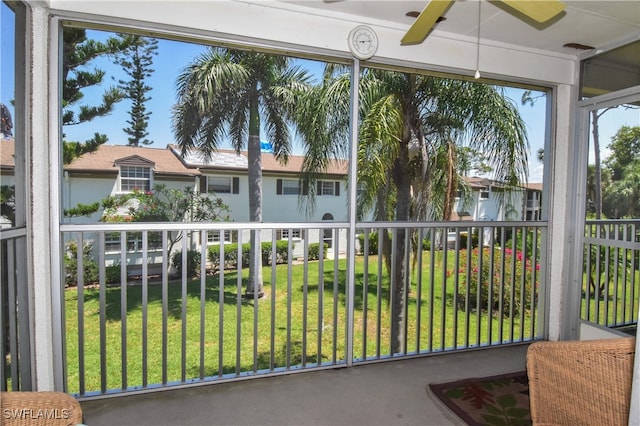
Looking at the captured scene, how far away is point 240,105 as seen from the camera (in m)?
2.43

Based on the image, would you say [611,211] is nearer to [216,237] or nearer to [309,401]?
[309,401]

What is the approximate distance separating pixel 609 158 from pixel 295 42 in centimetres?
243

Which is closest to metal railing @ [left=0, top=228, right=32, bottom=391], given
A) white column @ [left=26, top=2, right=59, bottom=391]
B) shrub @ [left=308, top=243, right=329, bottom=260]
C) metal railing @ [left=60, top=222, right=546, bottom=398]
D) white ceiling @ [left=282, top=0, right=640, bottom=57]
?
white column @ [left=26, top=2, right=59, bottom=391]

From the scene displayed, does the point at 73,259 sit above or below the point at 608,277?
above

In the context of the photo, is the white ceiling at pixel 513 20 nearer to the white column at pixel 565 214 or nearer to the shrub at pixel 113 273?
the white column at pixel 565 214

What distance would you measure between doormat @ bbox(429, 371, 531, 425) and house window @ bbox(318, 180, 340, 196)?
1404 millimetres

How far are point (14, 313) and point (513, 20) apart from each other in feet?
10.4

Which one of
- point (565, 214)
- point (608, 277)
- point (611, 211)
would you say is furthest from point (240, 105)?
point (608, 277)

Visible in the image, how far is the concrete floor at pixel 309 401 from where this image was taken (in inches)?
74.4

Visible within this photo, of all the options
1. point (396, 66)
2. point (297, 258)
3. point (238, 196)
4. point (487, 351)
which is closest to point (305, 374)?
point (297, 258)

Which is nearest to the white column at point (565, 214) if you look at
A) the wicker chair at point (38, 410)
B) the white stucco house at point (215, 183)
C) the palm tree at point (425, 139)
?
the palm tree at point (425, 139)

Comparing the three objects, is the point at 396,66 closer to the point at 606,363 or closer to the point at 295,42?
the point at 295,42

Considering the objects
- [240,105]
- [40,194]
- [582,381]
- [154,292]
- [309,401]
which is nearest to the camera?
[582,381]

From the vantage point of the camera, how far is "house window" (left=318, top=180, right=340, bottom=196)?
2.61m
